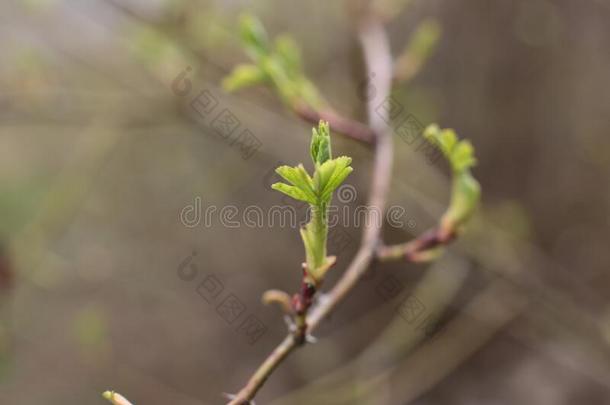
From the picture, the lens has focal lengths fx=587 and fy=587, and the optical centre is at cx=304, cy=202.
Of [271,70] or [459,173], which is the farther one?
[271,70]

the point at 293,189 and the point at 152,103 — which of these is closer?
the point at 293,189

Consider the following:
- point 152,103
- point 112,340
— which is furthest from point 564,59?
point 112,340

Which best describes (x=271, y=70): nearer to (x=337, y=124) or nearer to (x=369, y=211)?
(x=337, y=124)

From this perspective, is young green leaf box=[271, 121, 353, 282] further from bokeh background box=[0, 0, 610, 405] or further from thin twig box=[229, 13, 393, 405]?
bokeh background box=[0, 0, 610, 405]

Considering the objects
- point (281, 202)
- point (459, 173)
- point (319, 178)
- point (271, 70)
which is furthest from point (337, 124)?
point (281, 202)

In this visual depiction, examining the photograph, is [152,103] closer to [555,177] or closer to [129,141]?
[129,141]

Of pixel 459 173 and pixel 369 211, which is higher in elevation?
pixel 459 173

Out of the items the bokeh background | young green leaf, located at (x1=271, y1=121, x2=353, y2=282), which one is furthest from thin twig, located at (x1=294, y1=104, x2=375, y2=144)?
the bokeh background
